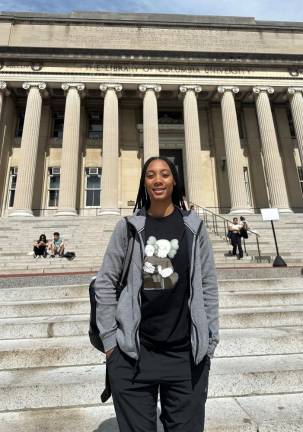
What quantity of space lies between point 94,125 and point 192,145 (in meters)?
9.28

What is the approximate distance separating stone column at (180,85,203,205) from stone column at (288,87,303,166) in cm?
725

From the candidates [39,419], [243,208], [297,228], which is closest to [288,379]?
[39,419]

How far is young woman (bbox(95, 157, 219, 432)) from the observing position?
183cm

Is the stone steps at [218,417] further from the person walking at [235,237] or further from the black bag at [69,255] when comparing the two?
the black bag at [69,255]

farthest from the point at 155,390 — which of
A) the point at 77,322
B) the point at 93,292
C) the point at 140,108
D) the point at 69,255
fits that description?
the point at 140,108

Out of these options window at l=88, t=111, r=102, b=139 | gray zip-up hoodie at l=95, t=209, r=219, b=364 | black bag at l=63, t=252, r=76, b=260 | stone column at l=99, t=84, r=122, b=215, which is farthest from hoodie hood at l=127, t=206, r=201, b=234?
window at l=88, t=111, r=102, b=139

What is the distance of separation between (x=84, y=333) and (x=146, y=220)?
326 centimetres

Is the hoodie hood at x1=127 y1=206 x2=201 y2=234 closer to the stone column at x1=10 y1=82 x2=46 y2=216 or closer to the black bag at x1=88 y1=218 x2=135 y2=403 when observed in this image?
the black bag at x1=88 y1=218 x2=135 y2=403

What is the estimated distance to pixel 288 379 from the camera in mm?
3424

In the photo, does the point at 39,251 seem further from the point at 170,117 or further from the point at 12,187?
the point at 170,117

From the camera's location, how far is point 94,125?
26422 mm

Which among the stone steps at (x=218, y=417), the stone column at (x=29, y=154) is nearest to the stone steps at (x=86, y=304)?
the stone steps at (x=218, y=417)

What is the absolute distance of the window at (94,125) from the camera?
2600 cm

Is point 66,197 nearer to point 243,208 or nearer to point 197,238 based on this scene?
point 243,208
